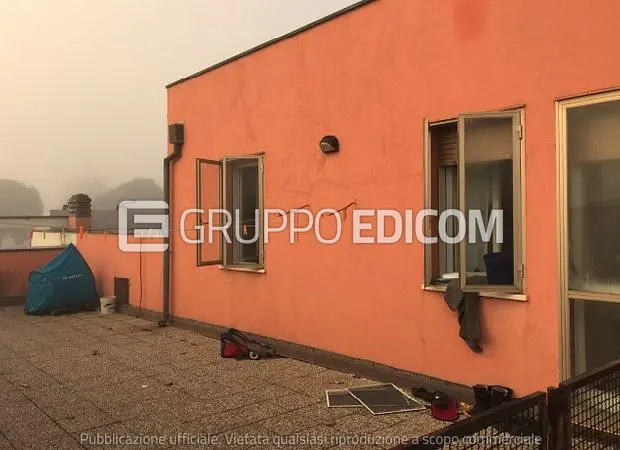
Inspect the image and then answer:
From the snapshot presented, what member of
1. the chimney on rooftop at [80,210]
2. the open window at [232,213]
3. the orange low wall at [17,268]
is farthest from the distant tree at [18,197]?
the open window at [232,213]

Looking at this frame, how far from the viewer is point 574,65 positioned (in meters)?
3.65

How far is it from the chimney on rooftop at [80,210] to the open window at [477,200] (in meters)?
11.7

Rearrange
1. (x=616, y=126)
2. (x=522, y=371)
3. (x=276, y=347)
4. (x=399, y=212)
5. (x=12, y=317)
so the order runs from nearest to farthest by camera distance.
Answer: (x=616, y=126) < (x=522, y=371) < (x=399, y=212) < (x=276, y=347) < (x=12, y=317)

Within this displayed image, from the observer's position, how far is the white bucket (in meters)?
9.25

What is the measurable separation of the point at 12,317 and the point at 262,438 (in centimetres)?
693

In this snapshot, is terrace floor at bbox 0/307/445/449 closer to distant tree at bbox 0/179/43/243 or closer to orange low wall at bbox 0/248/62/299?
orange low wall at bbox 0/248/62/299

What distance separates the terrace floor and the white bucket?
7.53 feet

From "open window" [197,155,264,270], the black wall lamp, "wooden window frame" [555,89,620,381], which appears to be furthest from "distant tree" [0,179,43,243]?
"wooden window frame" [555,89,620,381]

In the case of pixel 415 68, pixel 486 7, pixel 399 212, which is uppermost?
pixel 486 7

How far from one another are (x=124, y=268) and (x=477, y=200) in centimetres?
705

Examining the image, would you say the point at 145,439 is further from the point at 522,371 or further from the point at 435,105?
the point at 435,105

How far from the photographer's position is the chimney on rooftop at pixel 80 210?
14.1 meters

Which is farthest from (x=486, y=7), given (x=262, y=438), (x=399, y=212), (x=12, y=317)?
(x=12, y=317)

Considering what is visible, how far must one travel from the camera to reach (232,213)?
23.2 feet
